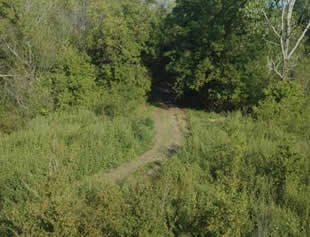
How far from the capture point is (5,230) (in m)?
8.30

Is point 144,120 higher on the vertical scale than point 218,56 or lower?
lower

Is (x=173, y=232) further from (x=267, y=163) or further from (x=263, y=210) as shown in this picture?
(x=267, y=163)

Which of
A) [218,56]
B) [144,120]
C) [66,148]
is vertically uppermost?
[218,56]

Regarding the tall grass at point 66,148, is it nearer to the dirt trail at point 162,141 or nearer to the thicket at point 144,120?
the thicket at point 144,120

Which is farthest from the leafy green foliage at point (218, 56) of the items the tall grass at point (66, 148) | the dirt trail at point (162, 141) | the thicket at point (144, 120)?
the tall grass at point (66, 148)

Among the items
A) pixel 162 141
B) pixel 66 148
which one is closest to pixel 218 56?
pixel 162 141

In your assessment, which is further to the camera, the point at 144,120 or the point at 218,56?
the point at 218,56

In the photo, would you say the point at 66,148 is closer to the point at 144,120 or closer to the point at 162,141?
the point at 162,141

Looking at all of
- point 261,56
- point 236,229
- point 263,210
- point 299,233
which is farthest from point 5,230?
point 261,56

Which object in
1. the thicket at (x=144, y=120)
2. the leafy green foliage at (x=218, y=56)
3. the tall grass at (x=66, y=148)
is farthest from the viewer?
the leafy green foliage at (x=218, y=56)

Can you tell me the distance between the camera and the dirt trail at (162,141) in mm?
12916

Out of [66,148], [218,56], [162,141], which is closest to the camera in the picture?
[66,148]

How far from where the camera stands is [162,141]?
635 inches

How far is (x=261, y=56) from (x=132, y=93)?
668 centimetres
